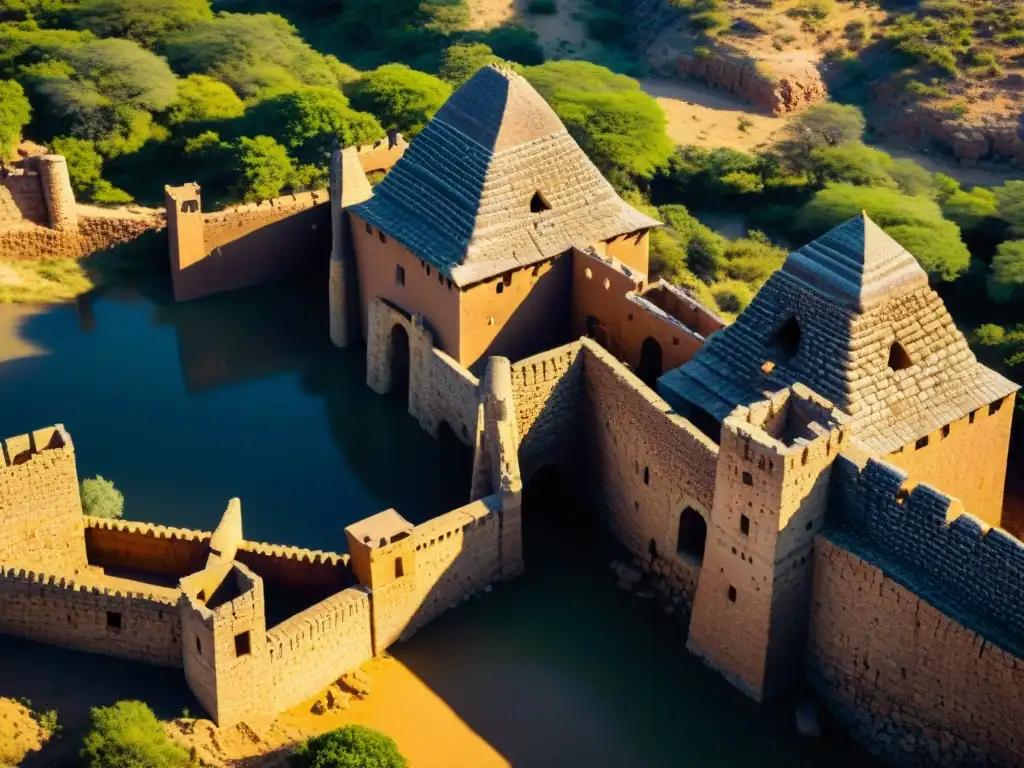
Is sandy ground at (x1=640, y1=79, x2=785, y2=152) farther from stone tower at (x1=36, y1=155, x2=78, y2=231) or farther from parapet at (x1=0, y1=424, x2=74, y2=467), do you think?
parapet at (x1=0, y1=424, x2=74, y2=467)

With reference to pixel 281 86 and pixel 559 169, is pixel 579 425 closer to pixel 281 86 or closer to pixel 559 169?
Result: pixel 559 169

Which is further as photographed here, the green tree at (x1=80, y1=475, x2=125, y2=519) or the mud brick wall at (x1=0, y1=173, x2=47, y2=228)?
the mud brick wall at (x1=0, y1=173, x2=47, y2=228)

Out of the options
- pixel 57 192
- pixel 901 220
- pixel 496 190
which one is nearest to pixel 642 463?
pixel 496 190

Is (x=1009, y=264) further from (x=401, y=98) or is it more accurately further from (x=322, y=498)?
(x=401, y=98)

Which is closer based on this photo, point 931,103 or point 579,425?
point 579,425

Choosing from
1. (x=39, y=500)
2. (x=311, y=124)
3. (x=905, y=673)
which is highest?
(x=311, y=124)

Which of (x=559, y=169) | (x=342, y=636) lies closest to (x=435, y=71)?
(x=559, y=169)

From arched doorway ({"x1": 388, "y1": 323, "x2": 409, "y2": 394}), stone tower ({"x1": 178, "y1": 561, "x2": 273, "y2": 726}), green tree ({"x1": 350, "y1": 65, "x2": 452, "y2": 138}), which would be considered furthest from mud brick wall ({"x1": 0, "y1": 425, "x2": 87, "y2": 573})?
green tree ({"x1": 350, "y1": 65, "x2": 452, "y2": 138})
